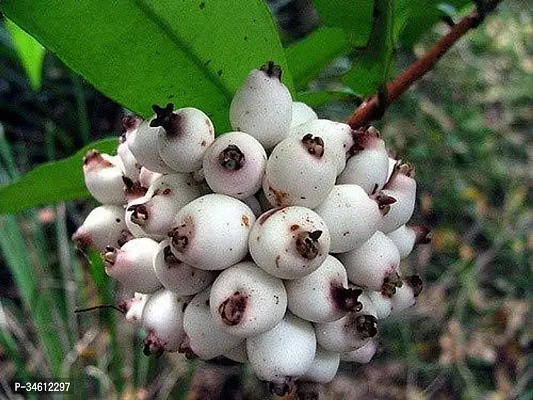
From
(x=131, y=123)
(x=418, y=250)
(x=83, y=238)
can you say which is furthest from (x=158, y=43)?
(x=418, y=250)

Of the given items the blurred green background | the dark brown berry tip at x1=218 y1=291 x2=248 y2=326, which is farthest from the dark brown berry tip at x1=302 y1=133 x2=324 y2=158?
the blurred green background

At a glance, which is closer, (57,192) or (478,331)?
(57,192)

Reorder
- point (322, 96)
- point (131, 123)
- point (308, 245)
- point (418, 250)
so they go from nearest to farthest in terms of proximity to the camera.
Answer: point (308, 245) → point (131, 123) → point (322, 96) → point (418, 250)

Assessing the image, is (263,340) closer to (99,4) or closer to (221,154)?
(221,154)

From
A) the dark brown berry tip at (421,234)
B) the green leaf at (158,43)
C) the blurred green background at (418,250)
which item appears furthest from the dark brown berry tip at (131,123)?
the blurred green background at (418,250)

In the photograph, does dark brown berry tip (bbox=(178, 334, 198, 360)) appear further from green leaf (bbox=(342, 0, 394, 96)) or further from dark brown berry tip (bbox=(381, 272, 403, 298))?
green leaf (bbox=(342, 0, 394, 96))

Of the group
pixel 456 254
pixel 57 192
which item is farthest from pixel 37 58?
pixel 456 254

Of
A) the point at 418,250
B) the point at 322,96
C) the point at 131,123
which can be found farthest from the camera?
the point at 418,250

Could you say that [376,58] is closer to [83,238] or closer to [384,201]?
[384,201]
